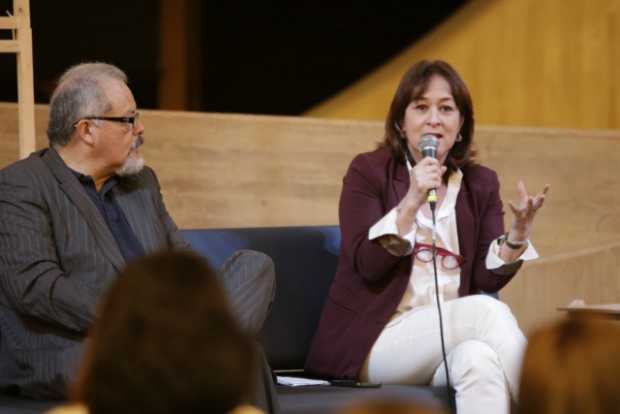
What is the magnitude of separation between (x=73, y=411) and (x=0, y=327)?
5.09ft

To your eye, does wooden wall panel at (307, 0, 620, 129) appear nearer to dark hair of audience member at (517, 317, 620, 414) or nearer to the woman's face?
the woman's face

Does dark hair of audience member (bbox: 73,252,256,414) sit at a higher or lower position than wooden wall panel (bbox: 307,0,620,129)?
lower

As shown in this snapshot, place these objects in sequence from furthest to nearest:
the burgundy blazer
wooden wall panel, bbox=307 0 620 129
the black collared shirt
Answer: wooden wall panel, bbox=307 0 620 129, the burgundy blazer, the black collared shirt

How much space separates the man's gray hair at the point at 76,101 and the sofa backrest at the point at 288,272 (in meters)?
0.55

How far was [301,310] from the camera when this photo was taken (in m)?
3.53

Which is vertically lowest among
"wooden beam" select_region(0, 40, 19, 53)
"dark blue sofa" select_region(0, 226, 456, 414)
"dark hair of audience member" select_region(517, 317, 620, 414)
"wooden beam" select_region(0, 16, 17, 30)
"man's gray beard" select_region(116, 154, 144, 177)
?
"dark blue sofa" select_region(0, 226, 456, 414)

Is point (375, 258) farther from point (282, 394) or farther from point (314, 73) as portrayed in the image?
point (314, 73)

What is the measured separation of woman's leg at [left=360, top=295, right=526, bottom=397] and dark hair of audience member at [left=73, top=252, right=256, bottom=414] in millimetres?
1877

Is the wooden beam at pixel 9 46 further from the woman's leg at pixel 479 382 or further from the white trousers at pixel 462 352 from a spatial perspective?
the woman's leg at pixel 479 382

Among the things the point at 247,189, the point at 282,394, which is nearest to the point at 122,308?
the point at 282,394

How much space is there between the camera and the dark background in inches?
225

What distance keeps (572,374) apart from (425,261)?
212 cm

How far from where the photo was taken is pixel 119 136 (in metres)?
3.07

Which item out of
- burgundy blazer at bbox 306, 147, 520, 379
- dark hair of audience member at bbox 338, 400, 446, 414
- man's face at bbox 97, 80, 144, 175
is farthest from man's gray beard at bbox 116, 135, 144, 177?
dark hair of audience member at bbox 338, 400, 446, 414
